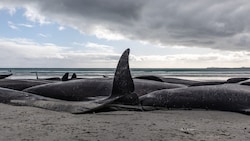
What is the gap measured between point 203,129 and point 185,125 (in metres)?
0.27

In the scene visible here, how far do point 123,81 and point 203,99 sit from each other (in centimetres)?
146

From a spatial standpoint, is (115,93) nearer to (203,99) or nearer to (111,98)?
(111,98)

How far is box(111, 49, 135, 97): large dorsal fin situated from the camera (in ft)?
16.0

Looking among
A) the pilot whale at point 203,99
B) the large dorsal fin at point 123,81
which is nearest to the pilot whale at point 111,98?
the large dorsal fin at point 123,81

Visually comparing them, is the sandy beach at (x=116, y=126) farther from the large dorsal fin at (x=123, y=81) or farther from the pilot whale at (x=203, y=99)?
the pilot whale at (x=203, y=99)

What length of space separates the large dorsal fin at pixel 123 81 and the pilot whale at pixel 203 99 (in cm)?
51

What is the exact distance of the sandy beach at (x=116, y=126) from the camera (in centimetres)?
299

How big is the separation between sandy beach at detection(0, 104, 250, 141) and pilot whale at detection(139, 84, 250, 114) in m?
0.62

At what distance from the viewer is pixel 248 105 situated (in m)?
5.16

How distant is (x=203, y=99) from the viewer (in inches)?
213

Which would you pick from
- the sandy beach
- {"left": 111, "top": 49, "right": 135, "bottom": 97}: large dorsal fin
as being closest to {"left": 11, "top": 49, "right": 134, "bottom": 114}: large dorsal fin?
{"left": 111, "top": 49, "right": 135, "bottom": 97}: large dorsal fin

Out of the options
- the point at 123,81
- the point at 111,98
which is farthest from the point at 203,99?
the point at 111,98

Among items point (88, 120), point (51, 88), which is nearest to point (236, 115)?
point (88, 120)

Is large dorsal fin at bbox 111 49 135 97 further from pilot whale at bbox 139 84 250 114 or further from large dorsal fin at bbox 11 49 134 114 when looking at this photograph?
pilot whale at bbox 139 84 250 114
